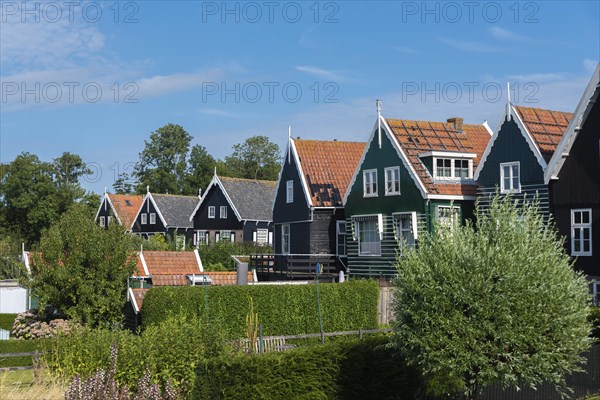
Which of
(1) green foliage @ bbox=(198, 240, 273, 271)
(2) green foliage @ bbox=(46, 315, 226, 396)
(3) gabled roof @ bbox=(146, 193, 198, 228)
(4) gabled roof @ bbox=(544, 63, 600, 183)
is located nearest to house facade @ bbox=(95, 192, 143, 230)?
(3) gabled roof @ bbox=(146, 193, 198, 228)

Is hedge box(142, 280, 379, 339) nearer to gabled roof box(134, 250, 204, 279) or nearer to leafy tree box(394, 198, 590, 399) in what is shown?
gabled roof box(134, 250, 204, 279)

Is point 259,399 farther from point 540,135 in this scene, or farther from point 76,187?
point 76,187

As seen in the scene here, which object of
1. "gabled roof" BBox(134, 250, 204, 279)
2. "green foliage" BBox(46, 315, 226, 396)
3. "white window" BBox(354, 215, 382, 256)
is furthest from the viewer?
"white window" BBox(354, 215, 382, 256)

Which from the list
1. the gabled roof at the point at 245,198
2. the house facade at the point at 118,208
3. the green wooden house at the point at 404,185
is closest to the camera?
the green wooden house at the point at 404,185

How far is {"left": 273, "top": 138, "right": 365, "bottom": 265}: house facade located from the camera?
167 feet

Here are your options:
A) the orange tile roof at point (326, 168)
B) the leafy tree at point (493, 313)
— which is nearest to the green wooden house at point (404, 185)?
the orange tile roof at point (326, 168)

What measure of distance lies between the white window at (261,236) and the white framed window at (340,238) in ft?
71.9

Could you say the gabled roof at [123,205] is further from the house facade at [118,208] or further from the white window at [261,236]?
the white window at [261,236]

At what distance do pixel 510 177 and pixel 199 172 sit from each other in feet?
241

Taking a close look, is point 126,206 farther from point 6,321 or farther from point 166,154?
point 6,321

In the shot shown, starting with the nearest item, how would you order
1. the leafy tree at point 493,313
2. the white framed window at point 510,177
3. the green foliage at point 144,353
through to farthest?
1. the leafy tree at point 493,313
2. the green foliage at point 144,353
3. the white framed window at point 510,177

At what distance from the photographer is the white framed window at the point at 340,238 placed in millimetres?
50844

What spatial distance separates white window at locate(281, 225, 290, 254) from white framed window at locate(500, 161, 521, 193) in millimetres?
16951

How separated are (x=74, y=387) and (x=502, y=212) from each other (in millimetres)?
11160
